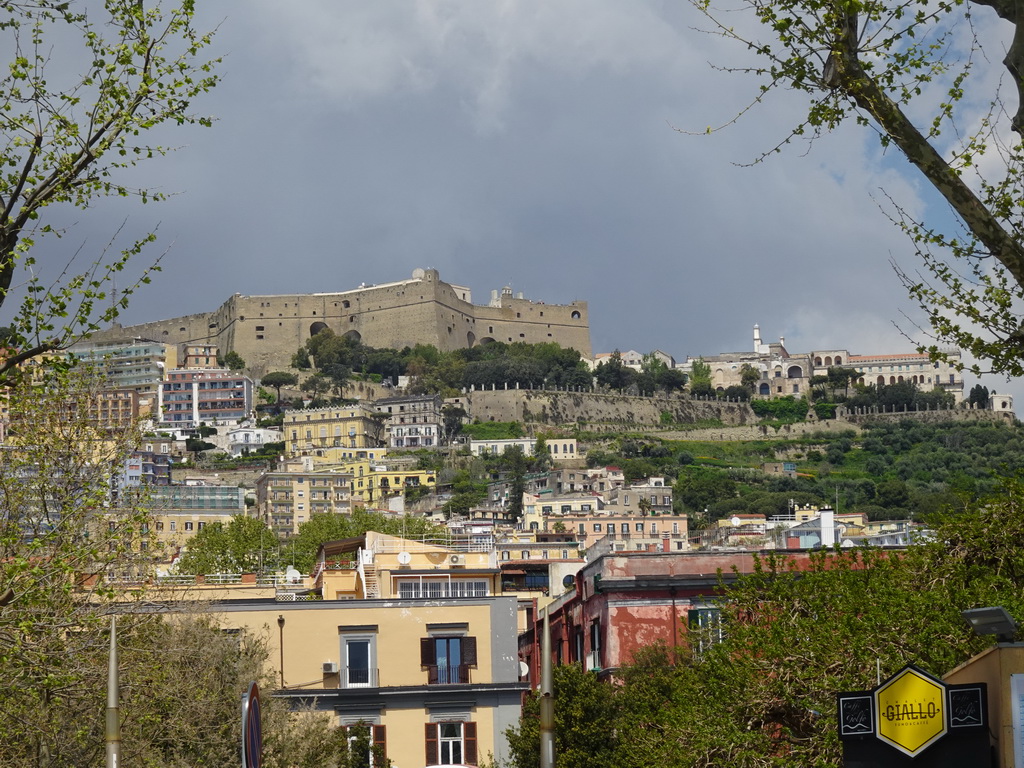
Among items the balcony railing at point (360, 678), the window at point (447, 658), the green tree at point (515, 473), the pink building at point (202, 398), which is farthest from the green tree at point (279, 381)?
the balcony railing at point (360, 678)

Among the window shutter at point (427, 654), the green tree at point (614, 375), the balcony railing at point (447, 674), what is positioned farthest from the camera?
the green tree at point (614, 375)

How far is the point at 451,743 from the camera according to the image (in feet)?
124

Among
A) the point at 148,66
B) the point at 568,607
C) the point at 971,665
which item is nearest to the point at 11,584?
the point at 148,66

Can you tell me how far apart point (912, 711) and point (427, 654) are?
2689 centimetres

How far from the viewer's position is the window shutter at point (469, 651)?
38.4m

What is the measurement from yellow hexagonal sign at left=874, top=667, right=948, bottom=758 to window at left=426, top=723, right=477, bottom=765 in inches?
1033

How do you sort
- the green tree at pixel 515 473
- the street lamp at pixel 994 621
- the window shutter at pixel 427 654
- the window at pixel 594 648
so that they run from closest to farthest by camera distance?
1. the street lamp at pixel 994 621
2. the window shutter at pixel 427 654
3. the window at pixel 594 648
4. the green tree at pixel 515 473

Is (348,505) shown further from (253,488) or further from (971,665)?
(971,665)

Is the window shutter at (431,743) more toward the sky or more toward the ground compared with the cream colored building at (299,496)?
more toward the ground

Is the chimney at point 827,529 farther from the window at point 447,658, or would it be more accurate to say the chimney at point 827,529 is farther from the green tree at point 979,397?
the green tree at point 979,397

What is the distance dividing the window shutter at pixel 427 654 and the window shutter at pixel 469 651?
648 mm

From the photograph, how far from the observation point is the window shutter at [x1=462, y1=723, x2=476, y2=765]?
3762cm

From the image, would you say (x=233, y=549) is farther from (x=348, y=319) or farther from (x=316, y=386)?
(x=348, y=319)

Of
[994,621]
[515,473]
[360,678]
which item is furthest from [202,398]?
[994,621]
